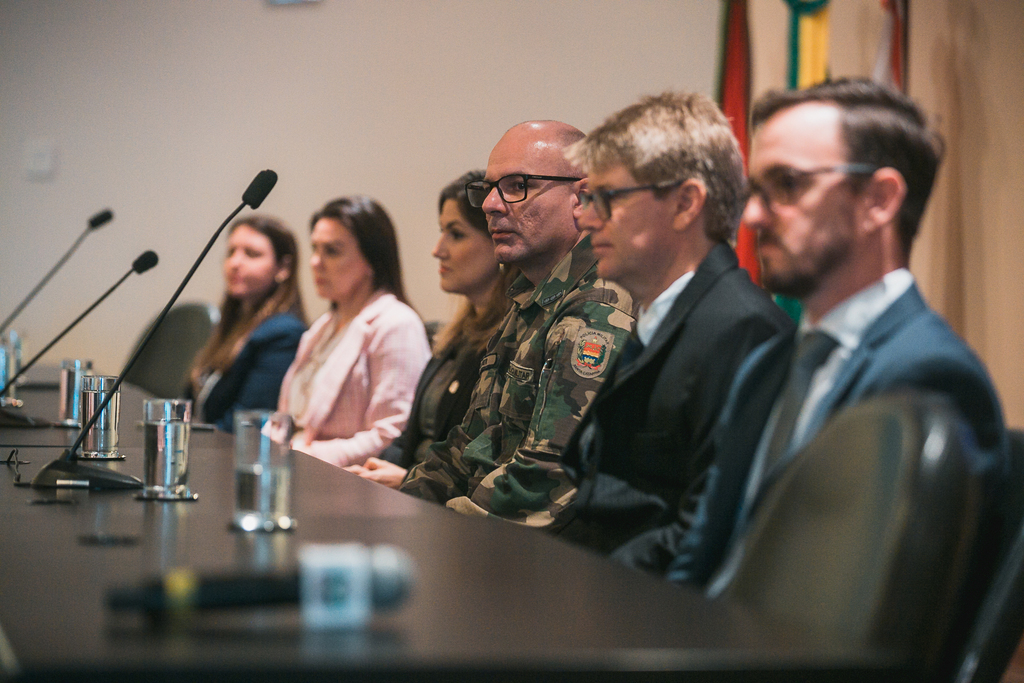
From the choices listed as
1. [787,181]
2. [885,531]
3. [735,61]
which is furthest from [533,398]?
[735,61]

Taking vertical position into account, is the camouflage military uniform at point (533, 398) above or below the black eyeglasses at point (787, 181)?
below

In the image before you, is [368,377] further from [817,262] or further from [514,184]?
[817,262]

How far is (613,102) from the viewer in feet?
13.6

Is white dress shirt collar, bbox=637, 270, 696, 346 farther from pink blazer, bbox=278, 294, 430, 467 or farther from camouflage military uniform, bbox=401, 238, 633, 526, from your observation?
pink blazer, bbox=278, 294, 430, 467

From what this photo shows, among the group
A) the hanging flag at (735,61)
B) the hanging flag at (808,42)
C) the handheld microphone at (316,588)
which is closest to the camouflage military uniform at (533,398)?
the handheld microphone at (316,588)

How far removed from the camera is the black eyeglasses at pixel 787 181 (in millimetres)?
1185

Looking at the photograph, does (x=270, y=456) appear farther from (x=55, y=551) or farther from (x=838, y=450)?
(x=838, y=450)

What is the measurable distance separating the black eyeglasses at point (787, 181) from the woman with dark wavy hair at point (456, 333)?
1.34 m

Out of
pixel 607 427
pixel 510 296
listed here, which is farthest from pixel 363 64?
pixel 607 427

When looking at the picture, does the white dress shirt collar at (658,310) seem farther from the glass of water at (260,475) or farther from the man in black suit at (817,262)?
the glass of water at (260,475)

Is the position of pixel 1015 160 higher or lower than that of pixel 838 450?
higher

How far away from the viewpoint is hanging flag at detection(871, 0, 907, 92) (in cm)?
307

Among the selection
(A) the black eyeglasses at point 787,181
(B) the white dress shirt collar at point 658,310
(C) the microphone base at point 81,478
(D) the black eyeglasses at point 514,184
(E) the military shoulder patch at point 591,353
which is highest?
(D) the black eyeglasses at point 514,184

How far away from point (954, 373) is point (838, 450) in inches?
Answer: 7.1
